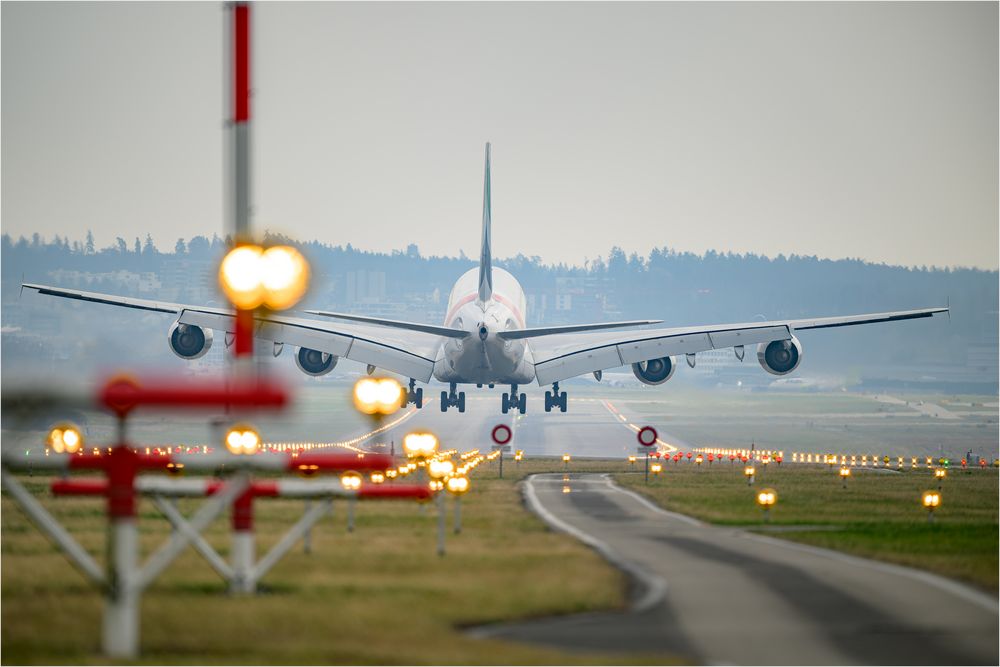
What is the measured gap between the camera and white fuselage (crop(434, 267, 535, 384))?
7019cm

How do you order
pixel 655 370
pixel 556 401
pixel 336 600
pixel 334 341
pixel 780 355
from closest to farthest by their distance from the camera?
pixel 336 600 < pixel 780 355 < pixel 334 341 < pixel 655 370 < pixel 556 401

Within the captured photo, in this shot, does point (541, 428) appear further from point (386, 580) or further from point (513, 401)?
point (386, 580)

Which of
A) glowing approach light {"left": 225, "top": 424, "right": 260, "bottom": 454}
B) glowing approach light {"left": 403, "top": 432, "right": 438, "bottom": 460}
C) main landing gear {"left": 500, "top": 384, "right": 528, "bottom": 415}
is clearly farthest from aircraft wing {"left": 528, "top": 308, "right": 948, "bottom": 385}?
glowing approach light {"left": 225, "top": 424, "right": 260, "bottom": 454}

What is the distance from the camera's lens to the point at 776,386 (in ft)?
547

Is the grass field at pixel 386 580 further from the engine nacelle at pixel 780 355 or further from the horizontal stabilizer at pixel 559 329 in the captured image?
the engine nacelle at pixel 780 355

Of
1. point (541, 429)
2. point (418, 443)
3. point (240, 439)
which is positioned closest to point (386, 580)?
point (240, 439)

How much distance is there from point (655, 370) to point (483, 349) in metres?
12.9

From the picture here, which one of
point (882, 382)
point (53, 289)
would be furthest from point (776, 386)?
point (53, 289)

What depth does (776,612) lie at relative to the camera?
20906mm

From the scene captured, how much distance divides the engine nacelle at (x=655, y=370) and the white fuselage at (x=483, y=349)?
19.1 ft

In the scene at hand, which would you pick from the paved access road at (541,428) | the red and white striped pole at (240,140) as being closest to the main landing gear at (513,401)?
the paved access road at (541,428)

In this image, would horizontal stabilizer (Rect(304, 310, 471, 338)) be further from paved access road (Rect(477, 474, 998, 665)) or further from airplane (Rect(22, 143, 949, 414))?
paved access road (Rect(477, 474, 998, 665))

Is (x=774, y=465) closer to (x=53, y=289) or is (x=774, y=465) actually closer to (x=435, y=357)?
(x=435, y=357)

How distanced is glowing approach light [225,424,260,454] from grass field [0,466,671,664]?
2.05m
